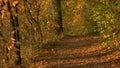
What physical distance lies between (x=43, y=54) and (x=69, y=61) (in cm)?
281

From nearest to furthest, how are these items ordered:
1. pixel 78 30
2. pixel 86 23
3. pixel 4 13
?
1. pixel 4 13
2. pixel 86 23
3. pixel 78 30

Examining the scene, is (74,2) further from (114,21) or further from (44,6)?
(114,21)

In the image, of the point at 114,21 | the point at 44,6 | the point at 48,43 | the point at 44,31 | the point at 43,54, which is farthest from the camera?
the point at 44,6

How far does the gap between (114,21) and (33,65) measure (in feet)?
18.8

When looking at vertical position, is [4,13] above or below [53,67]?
above

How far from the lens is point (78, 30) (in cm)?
3416

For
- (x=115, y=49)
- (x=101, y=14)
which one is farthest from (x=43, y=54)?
(x=101, y=14)

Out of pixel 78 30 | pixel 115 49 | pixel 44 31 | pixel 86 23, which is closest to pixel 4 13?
pixel 115 49

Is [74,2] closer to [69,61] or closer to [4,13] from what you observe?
[69,61]

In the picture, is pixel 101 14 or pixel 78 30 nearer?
pixel 101 14

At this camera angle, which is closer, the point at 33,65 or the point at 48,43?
the point at 33,65

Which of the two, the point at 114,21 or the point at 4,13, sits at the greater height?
the point at 4,13

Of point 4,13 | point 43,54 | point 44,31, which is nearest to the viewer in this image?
point 4,13

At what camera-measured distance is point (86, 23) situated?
31781mm
